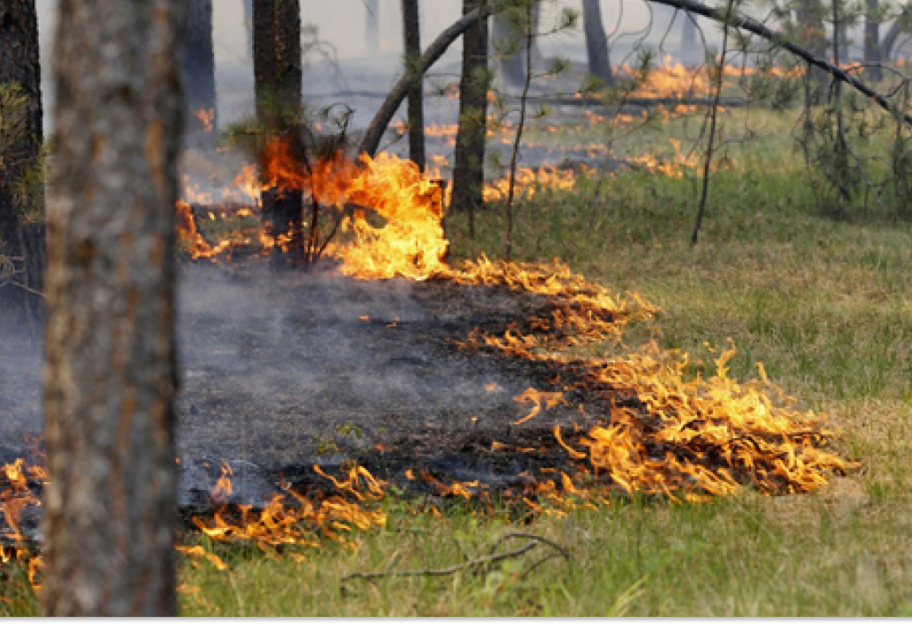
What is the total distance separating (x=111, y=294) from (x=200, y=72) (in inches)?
612

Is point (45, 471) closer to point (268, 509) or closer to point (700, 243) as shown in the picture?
point (268, 509)

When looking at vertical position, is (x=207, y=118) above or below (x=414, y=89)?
below

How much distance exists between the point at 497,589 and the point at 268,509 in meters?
1.30

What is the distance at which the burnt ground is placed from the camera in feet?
15.9

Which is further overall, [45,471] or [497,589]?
[45,471]

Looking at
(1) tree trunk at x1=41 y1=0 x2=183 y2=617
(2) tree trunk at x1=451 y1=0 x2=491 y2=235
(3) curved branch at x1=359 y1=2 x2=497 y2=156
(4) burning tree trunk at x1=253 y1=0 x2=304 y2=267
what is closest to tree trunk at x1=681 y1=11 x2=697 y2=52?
(2) tree trunk at x1=451 y1=0 x2=491 y2=235

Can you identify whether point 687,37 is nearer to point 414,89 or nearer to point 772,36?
point 414,89

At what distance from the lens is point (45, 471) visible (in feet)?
15.1

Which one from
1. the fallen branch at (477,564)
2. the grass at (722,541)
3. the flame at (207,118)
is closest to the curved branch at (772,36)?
the grass at (722,541)

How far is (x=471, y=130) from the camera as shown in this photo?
995 cm

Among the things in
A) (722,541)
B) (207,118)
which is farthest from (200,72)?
(722,541)

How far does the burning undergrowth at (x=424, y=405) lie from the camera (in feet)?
14.7

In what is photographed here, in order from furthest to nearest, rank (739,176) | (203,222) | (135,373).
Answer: (739,176)
(203,222)
(135,373)

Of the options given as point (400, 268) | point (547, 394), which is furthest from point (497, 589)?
point (400, 268)
